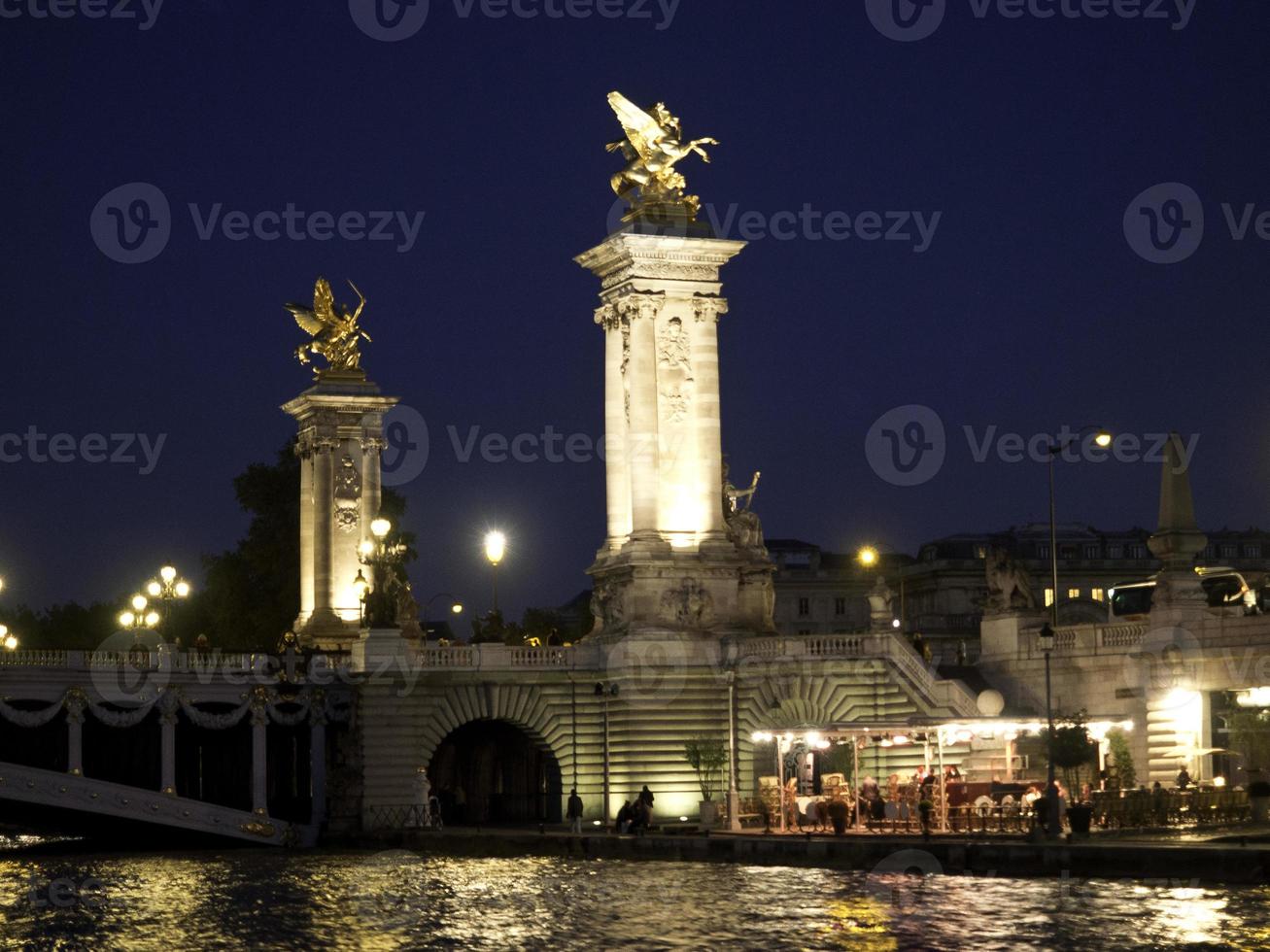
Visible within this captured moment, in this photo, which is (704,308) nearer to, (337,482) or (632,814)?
(632,814)

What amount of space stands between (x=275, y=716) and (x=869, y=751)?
16.0 meters

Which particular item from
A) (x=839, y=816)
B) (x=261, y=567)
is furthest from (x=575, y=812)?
(x=261, y=567)

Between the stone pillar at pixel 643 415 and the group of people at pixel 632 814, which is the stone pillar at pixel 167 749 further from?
the stone pillar at pixel 643 415

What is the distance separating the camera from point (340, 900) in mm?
55750

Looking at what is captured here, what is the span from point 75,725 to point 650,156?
874 inches

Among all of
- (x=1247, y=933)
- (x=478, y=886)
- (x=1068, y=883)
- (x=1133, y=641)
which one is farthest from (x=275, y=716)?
(x=1247, y=933)

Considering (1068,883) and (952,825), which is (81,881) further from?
(1068,883)

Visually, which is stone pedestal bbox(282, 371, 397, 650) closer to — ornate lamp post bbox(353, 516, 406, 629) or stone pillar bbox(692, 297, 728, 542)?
ornate lamp post bbox(353, 516, 406, 629)

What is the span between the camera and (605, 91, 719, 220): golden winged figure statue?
253 feet

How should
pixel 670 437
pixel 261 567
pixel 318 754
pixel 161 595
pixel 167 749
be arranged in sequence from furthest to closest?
pixel 261 567
pixel 161 595
pixel 670 437
pixel 318 754
pixel 167 749

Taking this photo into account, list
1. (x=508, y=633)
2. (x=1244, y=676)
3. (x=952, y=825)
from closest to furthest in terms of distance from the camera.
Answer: (x=952, y=825), (x=1244, y=676), (x=508, y=633)

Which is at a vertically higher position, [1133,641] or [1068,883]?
[1133,641]

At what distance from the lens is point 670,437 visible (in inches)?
3014

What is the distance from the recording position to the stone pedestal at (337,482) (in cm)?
9844
